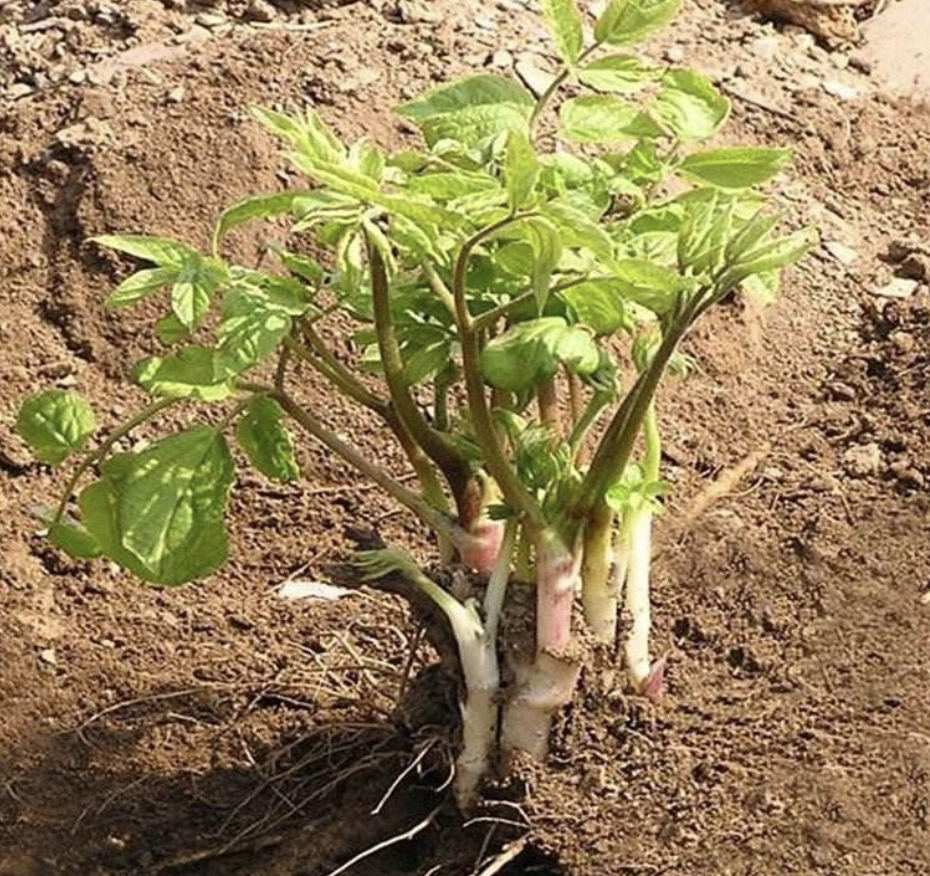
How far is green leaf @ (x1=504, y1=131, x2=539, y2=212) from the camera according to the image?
1740 millimetres

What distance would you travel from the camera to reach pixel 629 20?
6.54 feet

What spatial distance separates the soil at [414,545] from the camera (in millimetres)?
2209

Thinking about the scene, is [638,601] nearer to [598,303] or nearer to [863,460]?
[598,303]

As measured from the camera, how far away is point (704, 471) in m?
2.80

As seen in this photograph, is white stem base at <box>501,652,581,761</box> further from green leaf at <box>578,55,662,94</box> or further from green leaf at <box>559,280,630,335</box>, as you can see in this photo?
green leaf at <box>578,55,662,94</box>

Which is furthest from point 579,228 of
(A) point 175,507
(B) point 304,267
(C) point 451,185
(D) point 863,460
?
(D) point 863,460

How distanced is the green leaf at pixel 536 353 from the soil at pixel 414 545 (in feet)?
1.50

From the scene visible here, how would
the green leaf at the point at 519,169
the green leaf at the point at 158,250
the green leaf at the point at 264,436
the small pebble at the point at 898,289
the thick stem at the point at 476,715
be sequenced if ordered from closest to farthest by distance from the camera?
the green leaf at the point at 519,169 < the green leaf at the point at 158,250 < the green leaf at the point at 264,436 < the thick stem at the point at 476,715 < the small pebble at the point at 898,289

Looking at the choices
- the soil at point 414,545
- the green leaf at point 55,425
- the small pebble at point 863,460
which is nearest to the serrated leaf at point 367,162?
the green leaf at point 55,425

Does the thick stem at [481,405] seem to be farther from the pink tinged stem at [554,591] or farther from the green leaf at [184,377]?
the green leaf at [184,377]

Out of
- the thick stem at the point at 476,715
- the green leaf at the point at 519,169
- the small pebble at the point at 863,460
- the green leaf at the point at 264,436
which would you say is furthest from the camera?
the small pebble at the point at 863,460

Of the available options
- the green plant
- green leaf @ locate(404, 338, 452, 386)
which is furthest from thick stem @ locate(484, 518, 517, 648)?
green leaf @ locate(404, 338, 452, 386)

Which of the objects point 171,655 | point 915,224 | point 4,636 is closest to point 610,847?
point 171,655

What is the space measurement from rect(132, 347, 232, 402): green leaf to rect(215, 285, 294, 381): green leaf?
0.04m
